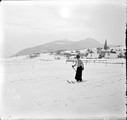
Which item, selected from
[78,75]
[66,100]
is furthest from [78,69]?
[66,100]

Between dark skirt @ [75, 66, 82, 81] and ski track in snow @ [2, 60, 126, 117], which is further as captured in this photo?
dark skirt @ [75, 66, 82, 81]

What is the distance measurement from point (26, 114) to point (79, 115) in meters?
1.17

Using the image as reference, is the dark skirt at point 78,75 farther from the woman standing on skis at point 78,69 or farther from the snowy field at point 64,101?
the snowy field at point 64,101

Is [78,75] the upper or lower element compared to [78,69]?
lower

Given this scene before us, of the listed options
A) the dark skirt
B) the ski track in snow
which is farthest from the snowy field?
the dark skirt

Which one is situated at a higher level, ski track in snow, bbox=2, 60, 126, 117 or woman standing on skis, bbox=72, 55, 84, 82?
woman standing on skis, bbox=72, 55, 84, 82

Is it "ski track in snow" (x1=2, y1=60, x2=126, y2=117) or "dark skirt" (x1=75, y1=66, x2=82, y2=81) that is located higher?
"dark skirt" (x1=75, y1=66, x2=82, y2=81)

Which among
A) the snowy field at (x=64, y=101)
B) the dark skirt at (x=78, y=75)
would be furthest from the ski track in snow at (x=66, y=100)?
the dark skirt at (x=78, y=75)

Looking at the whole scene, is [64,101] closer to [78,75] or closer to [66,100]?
[66,100]

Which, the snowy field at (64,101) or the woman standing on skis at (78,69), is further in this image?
the woman standing on skis at (78,69)

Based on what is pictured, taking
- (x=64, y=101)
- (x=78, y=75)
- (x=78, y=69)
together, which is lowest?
(x=64, y=101)

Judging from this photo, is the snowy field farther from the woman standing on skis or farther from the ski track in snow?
the woman standing on skis

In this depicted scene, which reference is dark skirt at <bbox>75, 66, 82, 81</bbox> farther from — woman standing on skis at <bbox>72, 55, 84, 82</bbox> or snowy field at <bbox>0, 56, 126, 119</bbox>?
snowy field at <bbox>0, 56, 126, 119</bbox>

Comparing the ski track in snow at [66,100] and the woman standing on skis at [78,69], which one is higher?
the woman standing on skis at [78,69]
